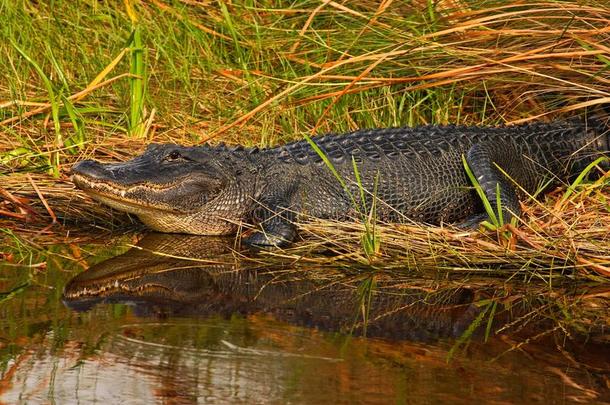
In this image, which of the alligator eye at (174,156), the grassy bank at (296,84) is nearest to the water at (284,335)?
the grassy bank at (296,84)

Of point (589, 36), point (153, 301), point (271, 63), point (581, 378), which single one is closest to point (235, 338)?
point (153, 301)

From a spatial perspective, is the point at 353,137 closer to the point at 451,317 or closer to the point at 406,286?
the point at 406,286

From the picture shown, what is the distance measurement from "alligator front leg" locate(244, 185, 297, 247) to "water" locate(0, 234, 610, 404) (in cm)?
35

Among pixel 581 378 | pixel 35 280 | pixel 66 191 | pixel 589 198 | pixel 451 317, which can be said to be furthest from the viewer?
pixel 66 191

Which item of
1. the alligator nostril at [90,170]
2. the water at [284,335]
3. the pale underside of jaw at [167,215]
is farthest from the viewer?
the pale underside of jaw at [167,215]

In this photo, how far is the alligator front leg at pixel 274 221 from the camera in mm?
5320

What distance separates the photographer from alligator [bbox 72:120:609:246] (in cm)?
564

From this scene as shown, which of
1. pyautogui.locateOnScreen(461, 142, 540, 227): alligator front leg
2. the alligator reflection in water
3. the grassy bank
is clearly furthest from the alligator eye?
pyautogui.locateOnScreen(461, 142, 540, 227): alligator front leg

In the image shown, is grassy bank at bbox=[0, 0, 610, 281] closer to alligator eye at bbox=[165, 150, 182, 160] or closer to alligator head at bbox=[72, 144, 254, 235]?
alligator head at bbox=[72, 144, 254, 235]

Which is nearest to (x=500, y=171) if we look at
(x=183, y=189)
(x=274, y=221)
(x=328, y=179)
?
(x=328, y=179)

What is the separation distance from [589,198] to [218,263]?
1857 mm

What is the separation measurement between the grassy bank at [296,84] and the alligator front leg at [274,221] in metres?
0.15

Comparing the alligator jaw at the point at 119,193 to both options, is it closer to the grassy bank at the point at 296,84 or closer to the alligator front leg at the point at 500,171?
the grassy bank at the point at 296,84

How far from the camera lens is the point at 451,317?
13.0ft
